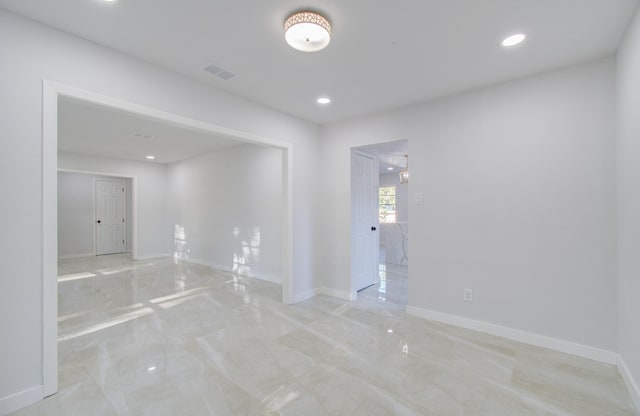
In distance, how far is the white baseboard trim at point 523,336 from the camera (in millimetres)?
2432

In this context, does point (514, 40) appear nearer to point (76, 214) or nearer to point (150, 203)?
point (150, 203)

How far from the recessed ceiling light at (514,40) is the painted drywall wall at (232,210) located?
3304mm

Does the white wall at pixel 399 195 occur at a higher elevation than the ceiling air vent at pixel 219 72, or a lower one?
lower

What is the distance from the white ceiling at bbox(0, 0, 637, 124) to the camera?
184cm

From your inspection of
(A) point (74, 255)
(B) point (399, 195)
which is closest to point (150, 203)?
(A) point (74, 255)

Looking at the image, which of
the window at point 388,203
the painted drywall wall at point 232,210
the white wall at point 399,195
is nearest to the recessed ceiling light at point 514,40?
the painted drywall wall at point 232,210

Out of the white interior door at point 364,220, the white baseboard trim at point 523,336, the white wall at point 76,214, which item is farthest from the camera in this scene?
the white wall at point 76,214

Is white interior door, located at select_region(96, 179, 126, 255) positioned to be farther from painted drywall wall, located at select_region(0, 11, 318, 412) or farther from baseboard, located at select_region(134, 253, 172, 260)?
painted drywall wall, located at select_region(0, 11, 318, 412)

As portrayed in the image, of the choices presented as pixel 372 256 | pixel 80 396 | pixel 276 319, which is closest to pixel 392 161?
pixel 372 256

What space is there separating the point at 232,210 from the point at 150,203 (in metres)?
3.25

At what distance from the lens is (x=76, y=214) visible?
7.79 m

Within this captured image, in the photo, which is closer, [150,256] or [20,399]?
[20,399]

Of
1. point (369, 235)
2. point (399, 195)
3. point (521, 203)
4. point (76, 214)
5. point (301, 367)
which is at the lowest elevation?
point (301, 367)

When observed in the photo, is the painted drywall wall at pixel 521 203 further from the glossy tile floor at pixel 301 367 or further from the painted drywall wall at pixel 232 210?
the painted drywall wall at pixel 232 210
